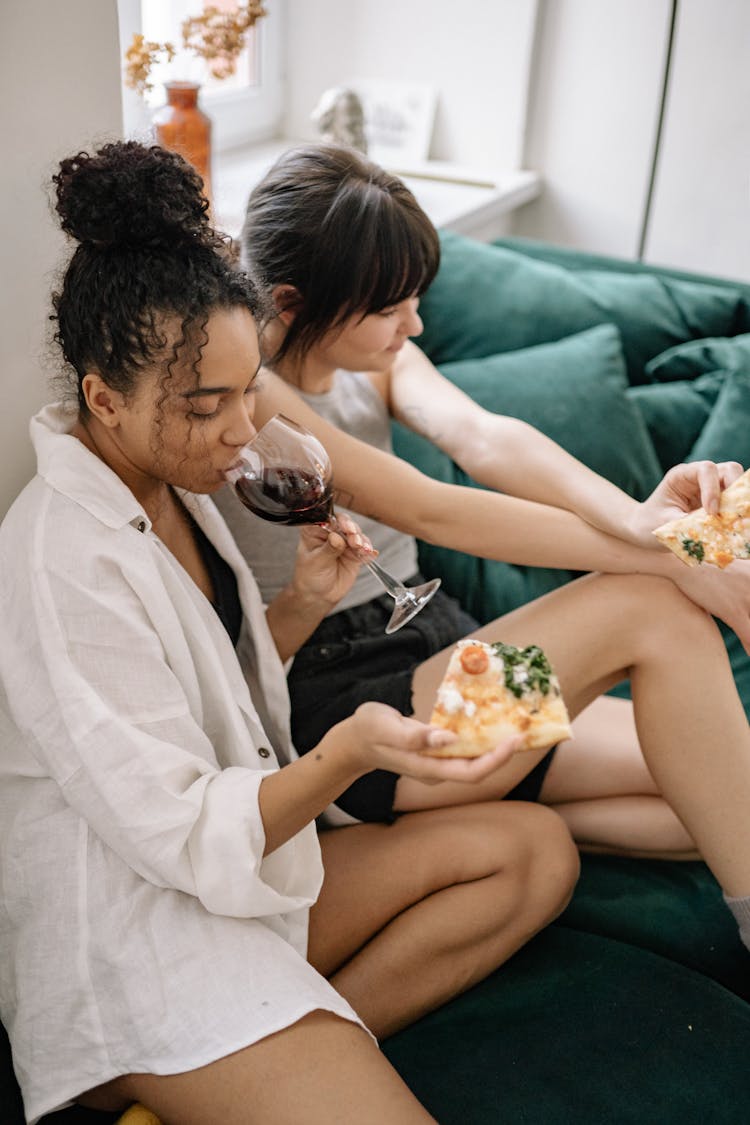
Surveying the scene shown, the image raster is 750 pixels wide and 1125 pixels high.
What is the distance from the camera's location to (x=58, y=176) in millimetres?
1260

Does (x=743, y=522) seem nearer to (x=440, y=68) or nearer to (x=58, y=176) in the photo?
(x=58, y=176)

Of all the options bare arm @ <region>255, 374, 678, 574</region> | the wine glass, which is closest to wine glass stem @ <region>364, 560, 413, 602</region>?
bare arm @ <region>255, 374, 678, 574</region>

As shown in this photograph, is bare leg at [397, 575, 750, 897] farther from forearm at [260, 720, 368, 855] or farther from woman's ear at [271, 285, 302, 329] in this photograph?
woman's ear at [271, 285, 302, 329]

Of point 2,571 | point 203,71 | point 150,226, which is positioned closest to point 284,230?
point 150,226

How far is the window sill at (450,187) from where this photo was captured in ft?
9.07

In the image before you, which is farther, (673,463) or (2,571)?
(673,463)

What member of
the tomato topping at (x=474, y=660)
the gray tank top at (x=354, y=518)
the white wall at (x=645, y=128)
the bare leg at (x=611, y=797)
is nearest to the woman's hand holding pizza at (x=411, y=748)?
the tomato topping at (x=474, y=660)

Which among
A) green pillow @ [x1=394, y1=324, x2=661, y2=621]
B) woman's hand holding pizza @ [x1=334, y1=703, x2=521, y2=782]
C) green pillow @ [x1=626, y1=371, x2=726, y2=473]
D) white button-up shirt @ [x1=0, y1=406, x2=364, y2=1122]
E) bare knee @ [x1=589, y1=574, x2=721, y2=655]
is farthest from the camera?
green pillow @ [x1=626, y1=371, x2=726, y2=473]

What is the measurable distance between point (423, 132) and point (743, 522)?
6.59 ft

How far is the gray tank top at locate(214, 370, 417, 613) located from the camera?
173 cm

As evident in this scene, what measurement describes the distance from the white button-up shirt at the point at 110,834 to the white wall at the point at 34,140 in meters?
0.21

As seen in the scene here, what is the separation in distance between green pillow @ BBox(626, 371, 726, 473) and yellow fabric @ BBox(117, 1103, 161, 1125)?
159 cm

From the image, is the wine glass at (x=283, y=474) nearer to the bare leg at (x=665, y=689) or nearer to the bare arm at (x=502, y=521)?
the bare arm at (x=502, y=521)

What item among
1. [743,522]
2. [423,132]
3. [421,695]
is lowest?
[421,695]
